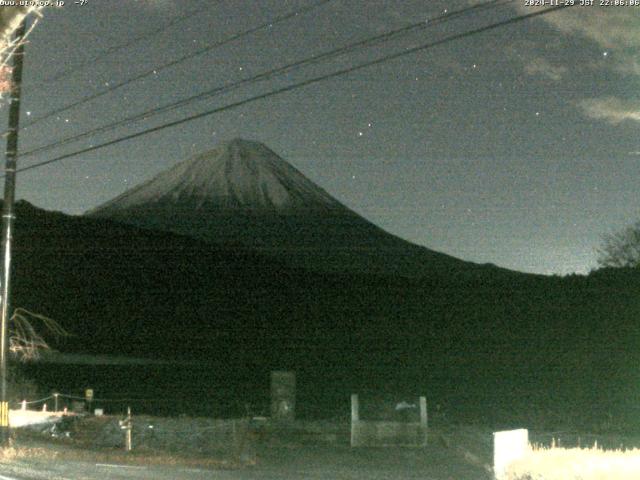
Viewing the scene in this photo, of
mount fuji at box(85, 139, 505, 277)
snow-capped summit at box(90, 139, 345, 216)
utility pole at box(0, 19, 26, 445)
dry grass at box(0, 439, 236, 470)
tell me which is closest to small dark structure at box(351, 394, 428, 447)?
dry grass at box(0, 439, 236, 470)

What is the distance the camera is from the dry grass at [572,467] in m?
11.1

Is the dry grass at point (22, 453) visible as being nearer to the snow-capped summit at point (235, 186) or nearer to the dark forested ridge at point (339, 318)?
the dark forested ridge at point (339, 318)

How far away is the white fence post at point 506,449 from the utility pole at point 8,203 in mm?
10285

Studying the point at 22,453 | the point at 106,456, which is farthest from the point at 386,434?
the point at 22,453

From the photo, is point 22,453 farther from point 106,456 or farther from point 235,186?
point 235,186

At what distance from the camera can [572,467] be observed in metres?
11.6

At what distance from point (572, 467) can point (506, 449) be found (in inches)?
51.2

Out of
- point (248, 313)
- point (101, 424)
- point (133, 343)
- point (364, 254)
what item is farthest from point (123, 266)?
point (101, 424)

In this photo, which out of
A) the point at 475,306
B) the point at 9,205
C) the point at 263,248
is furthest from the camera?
the point at 263,248

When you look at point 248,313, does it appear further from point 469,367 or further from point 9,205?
point 9,205

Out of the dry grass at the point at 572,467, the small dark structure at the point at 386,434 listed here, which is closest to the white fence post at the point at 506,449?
the dry grass at the point at 572,467

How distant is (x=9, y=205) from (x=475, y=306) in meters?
59.0

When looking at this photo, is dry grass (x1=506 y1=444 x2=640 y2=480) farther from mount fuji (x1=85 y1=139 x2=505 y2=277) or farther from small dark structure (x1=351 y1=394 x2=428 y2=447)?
mount fuji (x1=85 y1=139 x2=505 y2=277)

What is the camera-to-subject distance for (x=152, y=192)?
17675 centimetres
